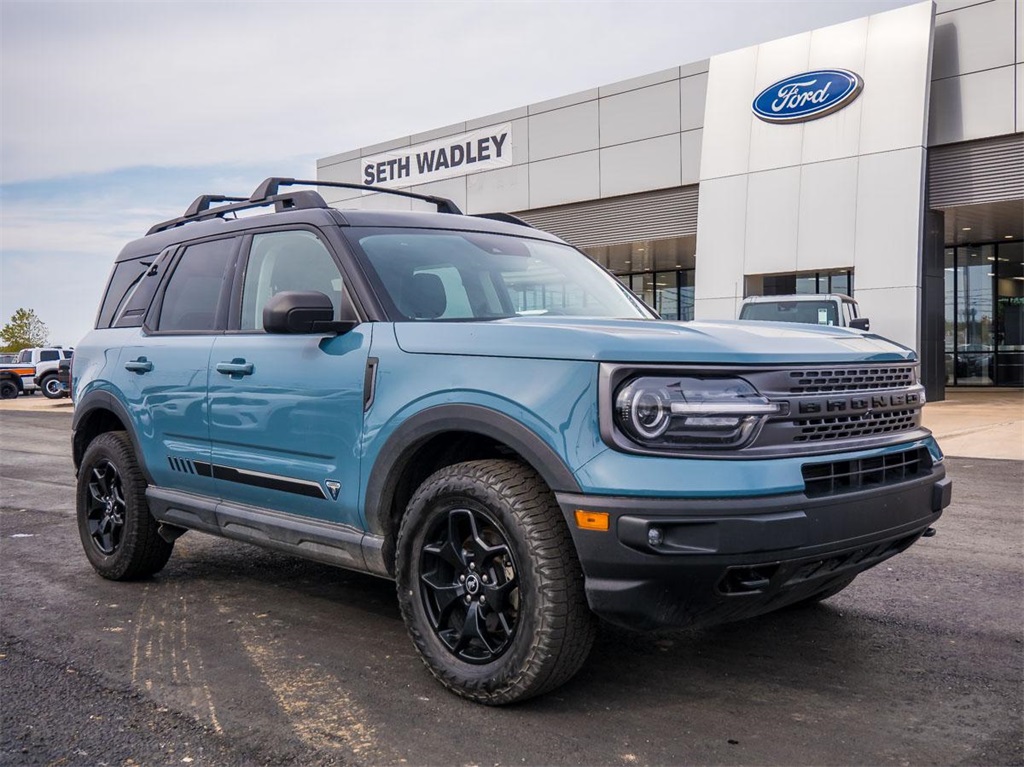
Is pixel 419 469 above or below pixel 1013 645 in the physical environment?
above

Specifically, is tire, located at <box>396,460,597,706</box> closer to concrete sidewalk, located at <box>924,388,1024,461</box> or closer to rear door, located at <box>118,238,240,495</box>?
rear door, located at <box>118,238,240,495</box>

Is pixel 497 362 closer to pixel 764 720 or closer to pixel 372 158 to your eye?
pixel 764 720

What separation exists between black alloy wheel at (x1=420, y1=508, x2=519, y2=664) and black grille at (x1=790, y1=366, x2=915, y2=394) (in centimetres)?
116

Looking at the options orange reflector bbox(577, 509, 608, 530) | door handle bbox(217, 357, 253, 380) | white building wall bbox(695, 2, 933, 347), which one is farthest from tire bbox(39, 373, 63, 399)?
orange reflector bbox(577, 509, 608, 530)

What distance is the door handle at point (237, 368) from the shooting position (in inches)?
173

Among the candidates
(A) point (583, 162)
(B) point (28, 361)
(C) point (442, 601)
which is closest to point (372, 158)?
(A) point (583, 162)

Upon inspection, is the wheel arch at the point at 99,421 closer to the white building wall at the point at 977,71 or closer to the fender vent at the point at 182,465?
the fender vent at the point at 182,465

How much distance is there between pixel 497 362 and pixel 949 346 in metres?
27.9

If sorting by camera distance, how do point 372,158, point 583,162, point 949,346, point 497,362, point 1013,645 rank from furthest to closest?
point 372,158, point 949,346, point 583,162, point 1013,645, point 497,362

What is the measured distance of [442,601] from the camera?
11.7 ft

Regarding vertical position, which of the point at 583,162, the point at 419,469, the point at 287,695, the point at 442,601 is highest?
the point at 583,162

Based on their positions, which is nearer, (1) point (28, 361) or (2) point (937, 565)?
(2) point (937, 565)

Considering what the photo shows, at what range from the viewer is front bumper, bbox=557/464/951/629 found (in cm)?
297

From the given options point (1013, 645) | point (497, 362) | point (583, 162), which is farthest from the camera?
point (583, 162)
